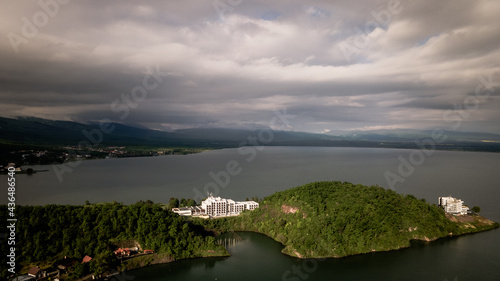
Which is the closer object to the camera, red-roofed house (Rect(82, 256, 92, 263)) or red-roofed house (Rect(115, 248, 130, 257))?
red-roofed house (Rect(82, 256, 92, 263))

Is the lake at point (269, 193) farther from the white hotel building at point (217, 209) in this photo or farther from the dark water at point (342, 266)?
the white hotel building at point (217, 209)

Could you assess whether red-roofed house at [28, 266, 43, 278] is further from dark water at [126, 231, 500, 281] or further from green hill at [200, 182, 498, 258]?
green hill at [200, 182, 498, 258]

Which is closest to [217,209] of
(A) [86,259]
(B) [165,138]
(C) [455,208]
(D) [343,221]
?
(D) [343,221]

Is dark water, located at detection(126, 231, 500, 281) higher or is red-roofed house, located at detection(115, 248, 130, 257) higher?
red-roofed house, located at detection(115, 248, 130, 257)

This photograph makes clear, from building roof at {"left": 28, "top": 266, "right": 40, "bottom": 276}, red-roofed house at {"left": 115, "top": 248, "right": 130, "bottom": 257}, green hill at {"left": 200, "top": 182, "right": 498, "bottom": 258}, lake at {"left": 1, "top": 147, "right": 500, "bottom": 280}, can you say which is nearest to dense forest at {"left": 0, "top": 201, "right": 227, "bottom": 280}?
red-roofed house at {"left": 115, "top": 248, "right": 130, "bottom": 257}

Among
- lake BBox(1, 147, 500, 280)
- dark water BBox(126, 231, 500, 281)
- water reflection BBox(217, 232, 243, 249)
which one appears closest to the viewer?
dark water BBox(126, 231, 500, 281)

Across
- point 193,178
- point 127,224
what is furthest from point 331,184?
point 193,178

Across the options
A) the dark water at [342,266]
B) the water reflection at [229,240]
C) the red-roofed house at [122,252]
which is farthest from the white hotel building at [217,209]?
the red-roofed house at [122,252]
